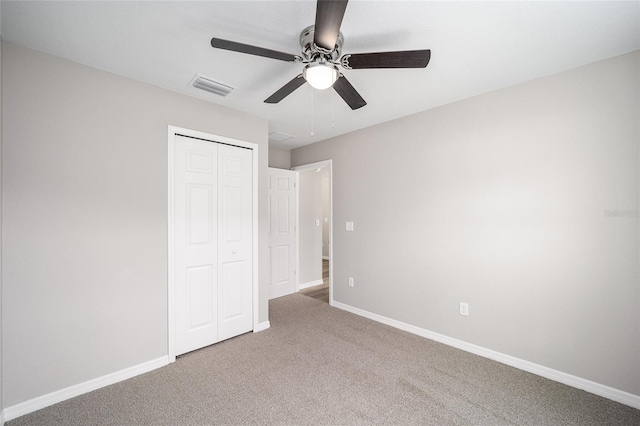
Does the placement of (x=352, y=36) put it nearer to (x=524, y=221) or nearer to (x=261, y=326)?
(x=524, y=221)

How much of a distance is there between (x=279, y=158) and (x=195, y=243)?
95.3 inches

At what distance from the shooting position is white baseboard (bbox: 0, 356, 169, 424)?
1.90 m

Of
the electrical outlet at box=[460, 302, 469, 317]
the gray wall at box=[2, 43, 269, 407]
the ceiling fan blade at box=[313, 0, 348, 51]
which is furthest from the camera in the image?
the electrical outlet at box=[460, 302, 469, 317]

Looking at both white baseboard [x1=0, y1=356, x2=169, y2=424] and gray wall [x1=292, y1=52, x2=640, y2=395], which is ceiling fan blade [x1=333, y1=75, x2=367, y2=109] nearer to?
gray wall [x1=292, y1=52, x2=640, y2=395]

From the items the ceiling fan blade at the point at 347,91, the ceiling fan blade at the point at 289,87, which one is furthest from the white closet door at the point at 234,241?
the ceiling fan blade at the point at 347,91

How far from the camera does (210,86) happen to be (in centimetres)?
256

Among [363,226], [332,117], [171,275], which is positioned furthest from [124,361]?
[332,117]

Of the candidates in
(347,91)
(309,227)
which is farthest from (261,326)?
(347,91)

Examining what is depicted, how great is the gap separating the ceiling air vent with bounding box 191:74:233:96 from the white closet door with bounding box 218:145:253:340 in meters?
0.57

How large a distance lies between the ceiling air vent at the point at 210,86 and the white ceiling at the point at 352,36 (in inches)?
2.7

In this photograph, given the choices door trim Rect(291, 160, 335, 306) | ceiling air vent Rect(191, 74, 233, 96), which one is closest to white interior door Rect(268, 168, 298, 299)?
door trim Rect(291, 160, 335, 306)

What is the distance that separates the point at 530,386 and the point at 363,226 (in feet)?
7.32

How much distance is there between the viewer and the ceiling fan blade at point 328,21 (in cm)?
123

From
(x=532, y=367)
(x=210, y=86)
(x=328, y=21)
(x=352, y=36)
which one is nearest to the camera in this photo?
(x=328, y=21)
